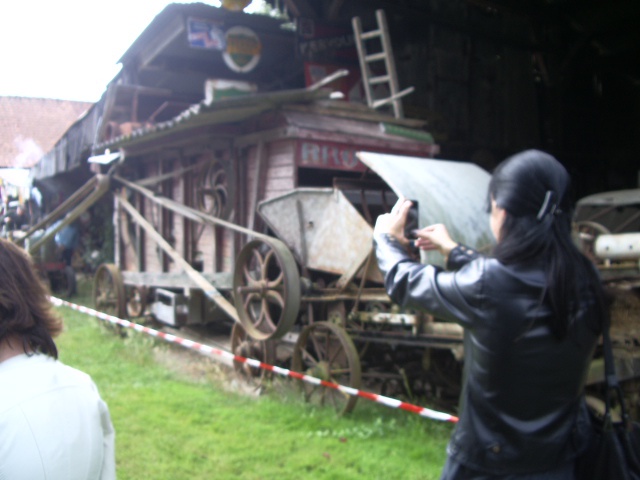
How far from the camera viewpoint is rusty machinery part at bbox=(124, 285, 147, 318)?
9109 mm

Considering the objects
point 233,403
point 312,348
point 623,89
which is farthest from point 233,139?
point 623,89

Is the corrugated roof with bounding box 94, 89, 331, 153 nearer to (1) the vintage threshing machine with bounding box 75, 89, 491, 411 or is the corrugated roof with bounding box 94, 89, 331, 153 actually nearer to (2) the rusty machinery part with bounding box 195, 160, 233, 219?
(1) the vintage threshing machine with bounding box 75, 89, 491, 411

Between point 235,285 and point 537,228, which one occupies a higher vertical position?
point 537,228

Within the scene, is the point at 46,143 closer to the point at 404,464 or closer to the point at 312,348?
the point at 312,348

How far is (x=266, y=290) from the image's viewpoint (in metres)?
5.93

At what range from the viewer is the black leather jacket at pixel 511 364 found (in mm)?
1732

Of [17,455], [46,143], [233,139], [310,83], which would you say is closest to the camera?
[17,455]

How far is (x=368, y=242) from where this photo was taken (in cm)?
527

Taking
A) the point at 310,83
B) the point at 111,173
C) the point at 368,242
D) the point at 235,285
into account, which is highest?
the point at 310,83

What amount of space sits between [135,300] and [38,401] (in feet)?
27.6

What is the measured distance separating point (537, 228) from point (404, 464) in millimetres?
2982

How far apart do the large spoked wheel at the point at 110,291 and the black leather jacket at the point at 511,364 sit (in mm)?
8104

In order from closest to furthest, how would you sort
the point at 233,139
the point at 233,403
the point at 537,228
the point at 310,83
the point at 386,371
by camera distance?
1. the point at 537,228
2. the point at 233,403
3. the point at 386,371
4. the point at 233,139
5. the point at 310,83

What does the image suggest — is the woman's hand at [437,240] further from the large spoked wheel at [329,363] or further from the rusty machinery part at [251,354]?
the rusty machinery part at [251,354]
